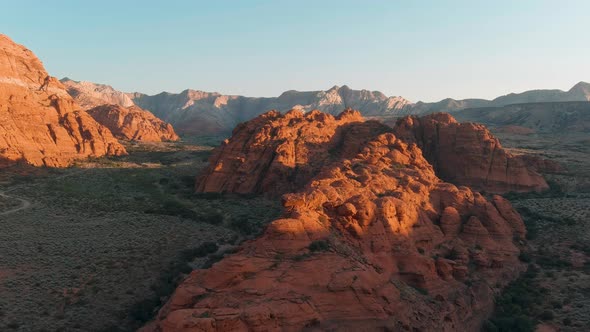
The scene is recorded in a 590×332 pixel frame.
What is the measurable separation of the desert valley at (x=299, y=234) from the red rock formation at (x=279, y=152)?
23cm

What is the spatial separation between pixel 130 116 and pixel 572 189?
370ft

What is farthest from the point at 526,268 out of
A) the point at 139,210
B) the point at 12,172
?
the point at 12,172

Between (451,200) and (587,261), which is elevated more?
(451,200)

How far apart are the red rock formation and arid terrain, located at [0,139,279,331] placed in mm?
2624

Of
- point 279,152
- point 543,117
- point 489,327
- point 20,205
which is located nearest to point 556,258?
point 489,327

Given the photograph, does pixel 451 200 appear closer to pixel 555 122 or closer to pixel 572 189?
pixel 572 189

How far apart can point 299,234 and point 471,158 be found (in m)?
37.0

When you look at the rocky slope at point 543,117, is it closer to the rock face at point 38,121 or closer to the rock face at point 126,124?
the rock face at point 126,124

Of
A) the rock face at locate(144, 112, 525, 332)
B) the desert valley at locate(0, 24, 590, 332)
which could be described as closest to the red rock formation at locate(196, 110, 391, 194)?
the desert valley at locate(0, 24, 590, 332)

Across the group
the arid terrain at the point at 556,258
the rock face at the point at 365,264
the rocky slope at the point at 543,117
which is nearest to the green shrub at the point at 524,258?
the arid terrain at the point at 556,258

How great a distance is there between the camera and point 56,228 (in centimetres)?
3800

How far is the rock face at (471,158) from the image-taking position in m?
52.8

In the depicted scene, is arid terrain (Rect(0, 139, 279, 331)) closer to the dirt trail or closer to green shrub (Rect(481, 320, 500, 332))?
the dirt trail

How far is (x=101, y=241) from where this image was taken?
3594 centimetres
